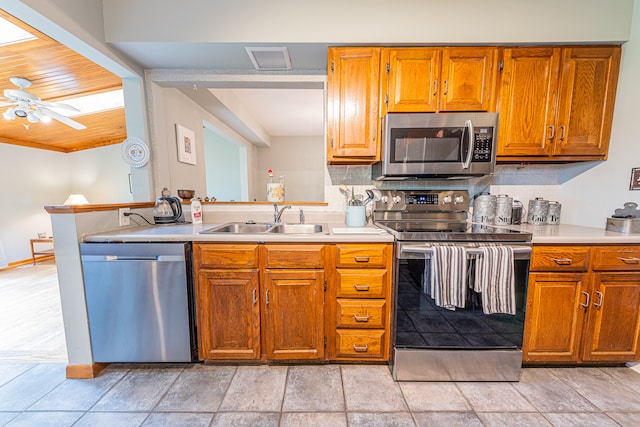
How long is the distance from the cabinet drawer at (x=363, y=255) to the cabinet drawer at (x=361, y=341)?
443mm

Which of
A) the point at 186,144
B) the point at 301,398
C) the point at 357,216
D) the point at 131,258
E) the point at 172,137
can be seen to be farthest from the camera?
the point at 186,144

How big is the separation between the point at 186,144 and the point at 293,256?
1.96 m

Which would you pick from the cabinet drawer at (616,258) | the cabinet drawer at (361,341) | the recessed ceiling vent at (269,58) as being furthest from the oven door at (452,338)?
the recessed ceiling vent at (269,58)

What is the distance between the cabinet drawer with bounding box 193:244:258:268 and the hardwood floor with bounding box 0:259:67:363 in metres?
1.32

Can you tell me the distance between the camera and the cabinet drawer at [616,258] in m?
1.44

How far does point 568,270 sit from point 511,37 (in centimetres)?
156

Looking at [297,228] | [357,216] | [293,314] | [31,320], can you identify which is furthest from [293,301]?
[31,320]

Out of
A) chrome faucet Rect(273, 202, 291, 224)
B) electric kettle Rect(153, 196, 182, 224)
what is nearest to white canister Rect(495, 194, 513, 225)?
chrome faucet Rect(273, 202, 291, 224)

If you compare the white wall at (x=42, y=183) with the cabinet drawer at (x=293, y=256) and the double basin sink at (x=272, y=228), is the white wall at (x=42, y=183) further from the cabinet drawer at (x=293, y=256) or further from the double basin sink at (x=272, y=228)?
the cabinet drawer at (x=293, y=256)

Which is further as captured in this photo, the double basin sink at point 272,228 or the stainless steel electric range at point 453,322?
the double basin sink at point 272,228

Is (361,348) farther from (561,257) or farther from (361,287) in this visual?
(561,257)

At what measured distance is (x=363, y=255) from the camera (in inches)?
58.1

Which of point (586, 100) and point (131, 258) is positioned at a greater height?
point (586, 100)

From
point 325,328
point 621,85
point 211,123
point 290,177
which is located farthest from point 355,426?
point 290,177
